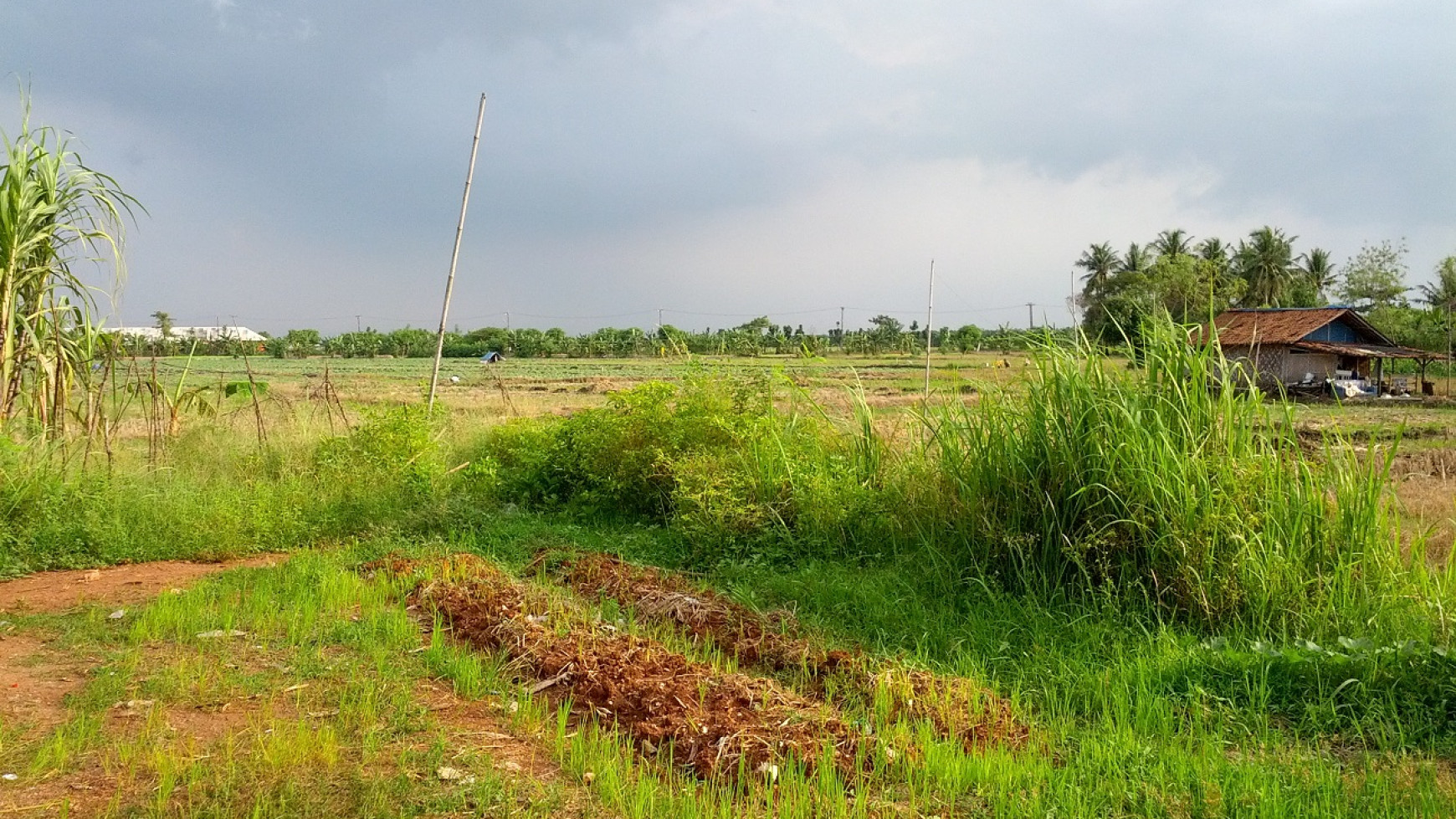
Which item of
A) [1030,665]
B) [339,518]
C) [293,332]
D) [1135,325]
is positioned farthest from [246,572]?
[293,332]

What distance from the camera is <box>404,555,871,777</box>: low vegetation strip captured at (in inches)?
127

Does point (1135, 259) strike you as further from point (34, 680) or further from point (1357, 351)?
point (34, 680)

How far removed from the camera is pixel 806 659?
4.24 m

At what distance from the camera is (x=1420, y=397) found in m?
27.5

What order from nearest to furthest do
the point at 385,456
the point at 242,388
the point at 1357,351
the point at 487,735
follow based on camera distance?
the point at 487,735, the point at 385,456, the point at 242,388, the point at 1357,351

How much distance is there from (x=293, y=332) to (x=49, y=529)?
232ft

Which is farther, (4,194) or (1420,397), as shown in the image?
(1420,397)

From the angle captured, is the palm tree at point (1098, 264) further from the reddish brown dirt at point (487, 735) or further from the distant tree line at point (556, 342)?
the reddish brown dirt at point (487, 735)

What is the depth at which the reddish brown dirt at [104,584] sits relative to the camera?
5359 millimetres

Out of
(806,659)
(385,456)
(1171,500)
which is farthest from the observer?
(385,456)

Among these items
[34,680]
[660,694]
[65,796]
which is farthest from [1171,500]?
[34,680]

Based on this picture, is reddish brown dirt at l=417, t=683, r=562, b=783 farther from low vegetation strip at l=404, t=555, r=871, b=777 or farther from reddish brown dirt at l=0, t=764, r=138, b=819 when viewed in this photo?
reddish brown dirt at l=0, t=764, r=138, b=819

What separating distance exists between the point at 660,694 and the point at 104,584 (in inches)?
169

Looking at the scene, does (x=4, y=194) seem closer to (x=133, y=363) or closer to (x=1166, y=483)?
(x=133, y=363)
